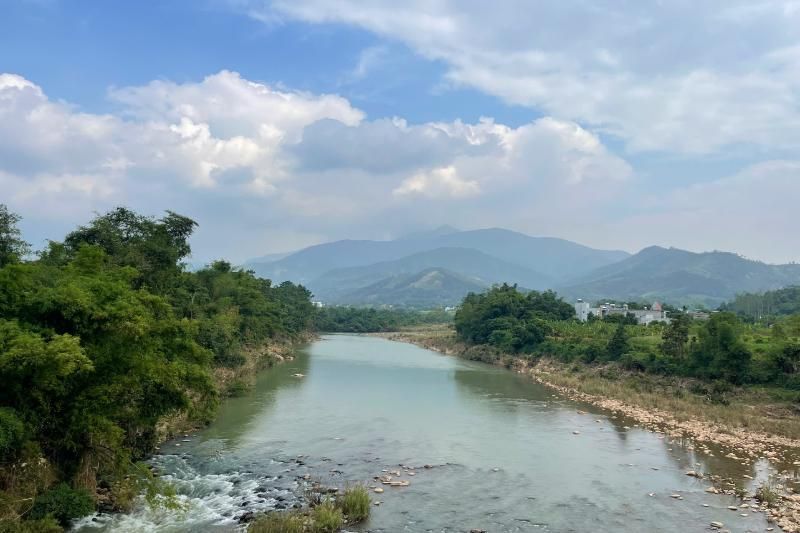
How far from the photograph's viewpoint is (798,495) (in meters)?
17.5

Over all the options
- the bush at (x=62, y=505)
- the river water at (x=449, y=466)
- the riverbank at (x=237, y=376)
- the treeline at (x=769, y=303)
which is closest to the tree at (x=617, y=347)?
the river water at (x=449, y=466)

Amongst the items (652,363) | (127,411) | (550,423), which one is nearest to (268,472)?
(127,411)

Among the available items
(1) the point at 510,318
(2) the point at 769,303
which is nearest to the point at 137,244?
(1) the point at 510,318

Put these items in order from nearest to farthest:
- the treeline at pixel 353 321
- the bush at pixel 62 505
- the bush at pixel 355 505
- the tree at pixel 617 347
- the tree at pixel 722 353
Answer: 1. the bush at pixel 62 505
2. the bush at pixel 355 505
3. the tree at pixel 722 353
4. the tree at pixel 617 347
5. the treeline at pixel 353 321

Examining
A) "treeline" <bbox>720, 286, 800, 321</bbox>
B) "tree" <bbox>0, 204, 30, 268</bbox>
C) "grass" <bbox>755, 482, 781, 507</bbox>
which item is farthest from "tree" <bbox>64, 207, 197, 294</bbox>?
"treeline" <bbox>720, 286, 800, 321</bbox>

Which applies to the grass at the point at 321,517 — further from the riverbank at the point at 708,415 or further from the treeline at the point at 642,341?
the treeline at the point at 642,341

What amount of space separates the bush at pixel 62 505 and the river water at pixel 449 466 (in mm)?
473

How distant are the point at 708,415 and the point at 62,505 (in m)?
28.3

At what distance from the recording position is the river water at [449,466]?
15.4m

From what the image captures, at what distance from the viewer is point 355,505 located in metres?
15.1

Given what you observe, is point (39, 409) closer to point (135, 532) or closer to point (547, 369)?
point (135, 532)

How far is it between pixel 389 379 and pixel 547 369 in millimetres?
14612

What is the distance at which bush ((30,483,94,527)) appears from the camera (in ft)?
43.0

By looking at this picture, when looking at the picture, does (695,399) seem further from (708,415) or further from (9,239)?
(9,239)
